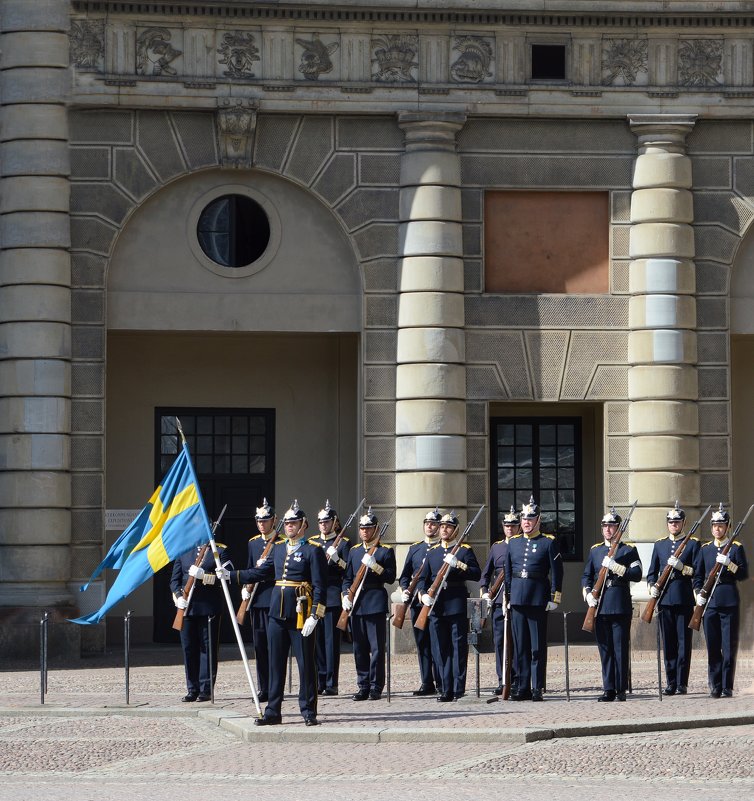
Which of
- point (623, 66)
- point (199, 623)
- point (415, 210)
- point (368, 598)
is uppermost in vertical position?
point (623, 66)

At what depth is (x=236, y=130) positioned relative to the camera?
24.7m

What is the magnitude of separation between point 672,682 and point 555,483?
742 cm

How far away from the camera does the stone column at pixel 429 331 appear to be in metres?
24.6

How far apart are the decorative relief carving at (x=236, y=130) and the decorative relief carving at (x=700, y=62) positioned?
5627 millimetres

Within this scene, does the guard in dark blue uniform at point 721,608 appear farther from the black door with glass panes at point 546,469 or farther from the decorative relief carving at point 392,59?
the decorative relief carving at point 392,59

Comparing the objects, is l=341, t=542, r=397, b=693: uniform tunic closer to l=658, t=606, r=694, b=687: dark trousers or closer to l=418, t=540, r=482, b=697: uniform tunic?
l=418, t=540, r=482, b=697: uniform tunic

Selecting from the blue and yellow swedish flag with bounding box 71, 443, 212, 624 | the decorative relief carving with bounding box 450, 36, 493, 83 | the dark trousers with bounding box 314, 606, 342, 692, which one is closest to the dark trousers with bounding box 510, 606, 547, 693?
the dark trousers with bounding box 314, 606, 342, 692

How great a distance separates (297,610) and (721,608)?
513cm

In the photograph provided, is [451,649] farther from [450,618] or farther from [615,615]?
[615,615]

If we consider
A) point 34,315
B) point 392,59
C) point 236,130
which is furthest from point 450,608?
point 392,59

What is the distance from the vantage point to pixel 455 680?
19.0 metres

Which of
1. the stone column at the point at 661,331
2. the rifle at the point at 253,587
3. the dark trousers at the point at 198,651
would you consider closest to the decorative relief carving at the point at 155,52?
the stone column at the point at 661,331

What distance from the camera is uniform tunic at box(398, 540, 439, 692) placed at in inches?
768

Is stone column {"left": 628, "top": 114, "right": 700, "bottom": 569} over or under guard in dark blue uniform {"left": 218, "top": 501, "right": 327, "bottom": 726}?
over
